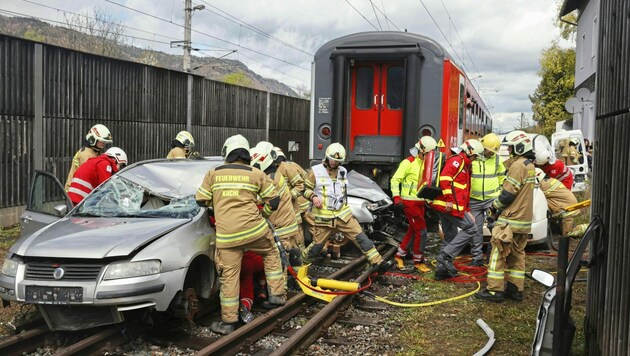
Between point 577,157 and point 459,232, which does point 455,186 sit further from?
point 577,157

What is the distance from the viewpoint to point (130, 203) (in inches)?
231

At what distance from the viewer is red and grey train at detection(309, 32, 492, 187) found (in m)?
9.87

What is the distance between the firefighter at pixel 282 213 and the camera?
687cm

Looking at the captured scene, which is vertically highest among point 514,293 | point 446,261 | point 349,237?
point 349,237

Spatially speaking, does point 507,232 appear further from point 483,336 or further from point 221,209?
point 221,209

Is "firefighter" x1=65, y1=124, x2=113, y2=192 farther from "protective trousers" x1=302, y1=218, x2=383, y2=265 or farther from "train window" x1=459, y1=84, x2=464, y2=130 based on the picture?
"train window" x1=459, y1=84, x2=464, y2=130

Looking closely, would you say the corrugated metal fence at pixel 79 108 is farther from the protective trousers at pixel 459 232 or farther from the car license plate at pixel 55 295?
the protective trousers at pixel 459 232

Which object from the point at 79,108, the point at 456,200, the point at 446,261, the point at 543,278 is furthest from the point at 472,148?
the point at 79,108

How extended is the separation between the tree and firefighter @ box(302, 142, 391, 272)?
36705 mm

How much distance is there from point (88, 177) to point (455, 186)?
181 inches

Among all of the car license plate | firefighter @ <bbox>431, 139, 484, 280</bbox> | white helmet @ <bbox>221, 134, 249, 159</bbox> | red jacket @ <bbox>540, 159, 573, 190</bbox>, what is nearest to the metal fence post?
white helmet @ <bbox>221, 134, 249, 159</bbox>

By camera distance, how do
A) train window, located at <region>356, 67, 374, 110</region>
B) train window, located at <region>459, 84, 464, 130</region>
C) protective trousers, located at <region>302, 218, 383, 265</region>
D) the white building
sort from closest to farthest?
protective trousers, located at <region>302, 218, 383, 265</region>
train window, located at <region>356, 67, 374, 110</region>
train window, located at <region>459, 84, 464, 130</region>
the white building

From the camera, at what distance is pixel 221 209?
207 inches

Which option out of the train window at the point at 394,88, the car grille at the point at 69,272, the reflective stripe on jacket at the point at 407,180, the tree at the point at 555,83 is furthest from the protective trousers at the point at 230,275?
the tree at the point at 555,83
